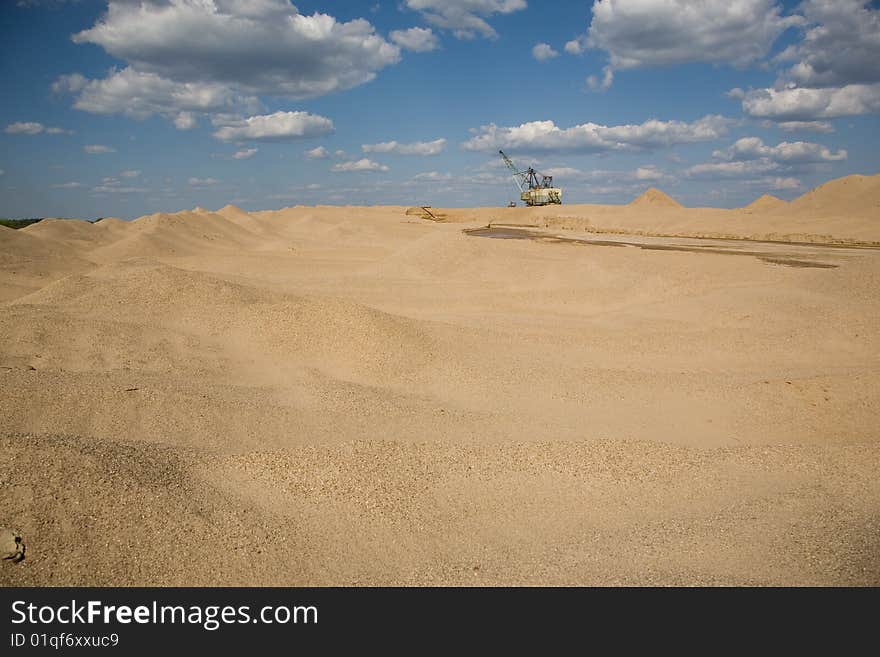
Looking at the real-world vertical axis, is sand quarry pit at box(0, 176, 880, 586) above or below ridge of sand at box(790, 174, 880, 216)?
below

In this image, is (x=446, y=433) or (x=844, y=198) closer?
(x=446, y=433)

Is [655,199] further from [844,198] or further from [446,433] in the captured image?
[446,433]

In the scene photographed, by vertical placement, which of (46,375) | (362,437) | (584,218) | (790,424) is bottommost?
(790,424)

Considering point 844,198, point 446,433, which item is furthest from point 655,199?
point 446,433

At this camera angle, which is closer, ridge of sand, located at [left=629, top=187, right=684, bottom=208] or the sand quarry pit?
the sand quarry pit

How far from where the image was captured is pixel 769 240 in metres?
24.6

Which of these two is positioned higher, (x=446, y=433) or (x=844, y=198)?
(x=844, y=198)

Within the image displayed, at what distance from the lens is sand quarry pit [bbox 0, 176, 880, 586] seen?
3.44m

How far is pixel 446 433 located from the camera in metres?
5.76

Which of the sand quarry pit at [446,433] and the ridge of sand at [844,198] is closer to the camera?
the sand quarry pit at [446,433]

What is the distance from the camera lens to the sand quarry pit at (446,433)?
3.44 meters

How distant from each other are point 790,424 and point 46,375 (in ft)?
27.4
